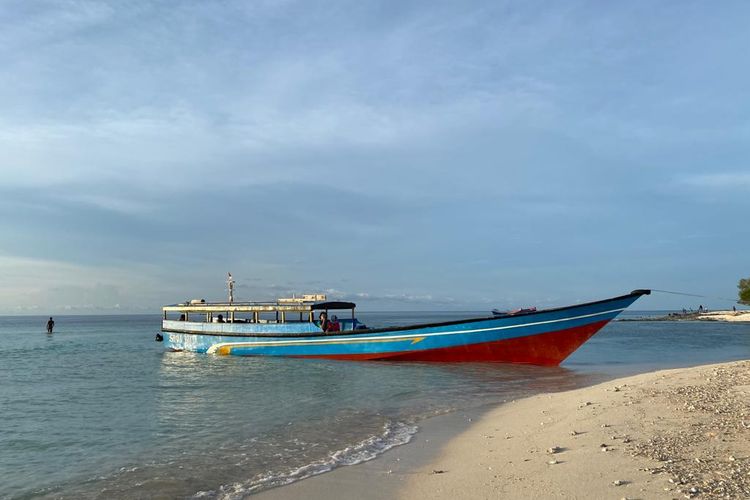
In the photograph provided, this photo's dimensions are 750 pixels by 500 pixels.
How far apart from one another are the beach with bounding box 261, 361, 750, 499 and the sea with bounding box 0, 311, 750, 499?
3.22ft

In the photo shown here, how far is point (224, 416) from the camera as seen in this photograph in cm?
1308

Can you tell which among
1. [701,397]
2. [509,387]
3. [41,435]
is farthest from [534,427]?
[41,435]

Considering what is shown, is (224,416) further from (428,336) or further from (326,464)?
(428,336)

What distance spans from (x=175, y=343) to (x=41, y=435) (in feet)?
68.9

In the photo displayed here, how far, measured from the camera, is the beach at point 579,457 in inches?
235

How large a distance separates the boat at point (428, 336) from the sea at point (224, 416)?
2.09ft

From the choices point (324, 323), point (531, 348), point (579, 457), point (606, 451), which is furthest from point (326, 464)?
point (324, 323)

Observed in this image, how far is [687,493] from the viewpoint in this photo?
A: 17.7ft

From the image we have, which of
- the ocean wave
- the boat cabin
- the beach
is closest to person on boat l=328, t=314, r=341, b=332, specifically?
the boat cabin

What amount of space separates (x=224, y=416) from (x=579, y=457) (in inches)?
349

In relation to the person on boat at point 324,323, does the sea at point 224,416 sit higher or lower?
lower

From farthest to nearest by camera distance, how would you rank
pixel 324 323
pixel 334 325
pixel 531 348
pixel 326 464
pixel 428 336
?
pixel 334 325 → pixel 324 323 → pixel 428 336 → pixel 531 348 → pixel 326 464

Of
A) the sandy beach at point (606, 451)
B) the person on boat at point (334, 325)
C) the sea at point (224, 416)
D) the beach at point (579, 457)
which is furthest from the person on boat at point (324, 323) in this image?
the beach at point (579, 457)

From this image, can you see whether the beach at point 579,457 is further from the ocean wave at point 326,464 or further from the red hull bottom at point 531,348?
the red hull bottom at point 531,348
